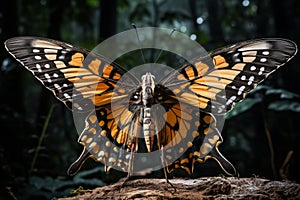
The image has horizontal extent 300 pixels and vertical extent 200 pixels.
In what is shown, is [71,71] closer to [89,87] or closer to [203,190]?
[89,87]

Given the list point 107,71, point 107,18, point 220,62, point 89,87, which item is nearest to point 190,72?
point 220,62

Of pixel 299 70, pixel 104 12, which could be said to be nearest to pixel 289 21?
pixel 299 70

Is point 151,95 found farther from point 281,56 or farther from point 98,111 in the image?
point 281,56

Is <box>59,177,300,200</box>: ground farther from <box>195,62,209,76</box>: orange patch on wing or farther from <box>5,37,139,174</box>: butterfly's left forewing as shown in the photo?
<box>195,62,209,76</box>: orange patch on wing

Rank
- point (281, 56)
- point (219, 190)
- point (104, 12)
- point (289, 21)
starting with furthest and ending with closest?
point (289, 21) < point (104, 12) < point (281, 56) < point (219, 190)

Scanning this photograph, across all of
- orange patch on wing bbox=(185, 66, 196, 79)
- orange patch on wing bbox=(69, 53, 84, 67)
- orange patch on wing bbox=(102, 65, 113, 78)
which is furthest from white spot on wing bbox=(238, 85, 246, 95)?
orange patch on wing bbox=(69, 53, 84, 67)

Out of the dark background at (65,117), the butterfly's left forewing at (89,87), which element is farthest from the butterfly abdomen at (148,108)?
the dark background at (65,117)
